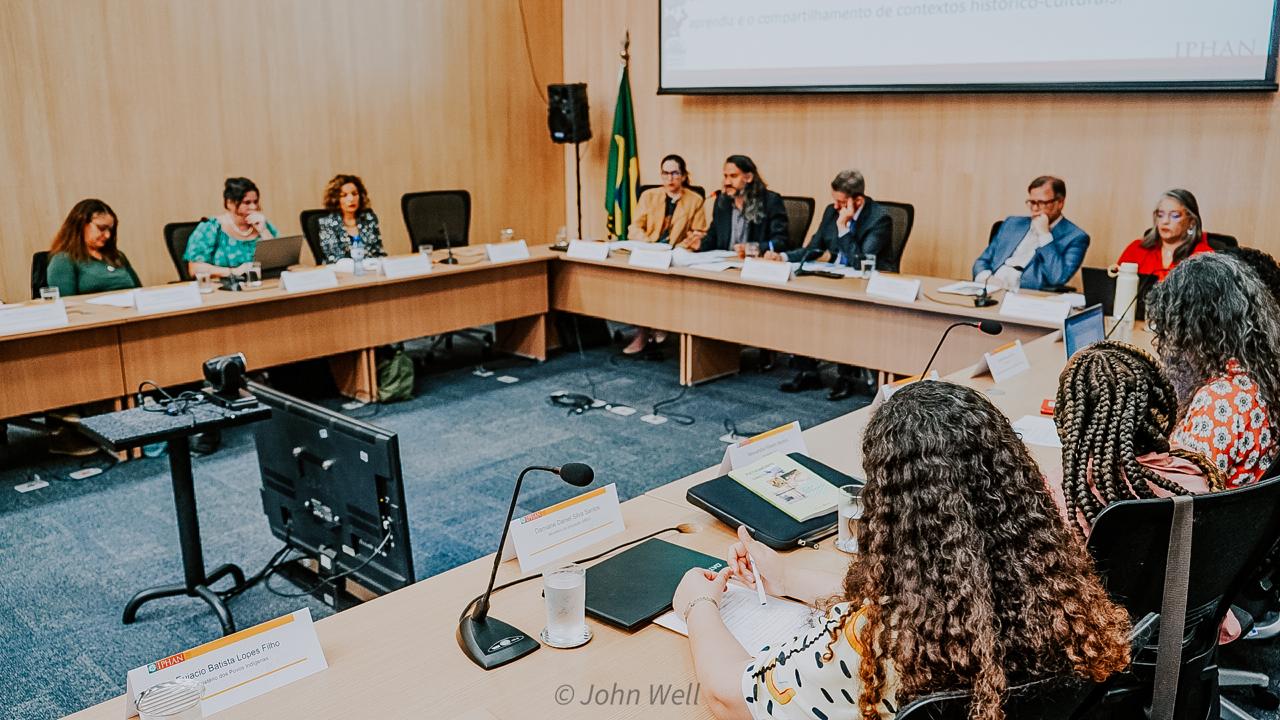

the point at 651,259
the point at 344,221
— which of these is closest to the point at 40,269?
the point at 344,221

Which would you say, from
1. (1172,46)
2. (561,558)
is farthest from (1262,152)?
(561,558)

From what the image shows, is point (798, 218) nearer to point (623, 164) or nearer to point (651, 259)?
point (651, 259)

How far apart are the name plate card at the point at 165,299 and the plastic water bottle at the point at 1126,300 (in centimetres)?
369

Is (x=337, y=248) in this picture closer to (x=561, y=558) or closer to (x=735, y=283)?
(x=735, y=283)

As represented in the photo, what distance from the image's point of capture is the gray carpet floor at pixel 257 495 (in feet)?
9.28

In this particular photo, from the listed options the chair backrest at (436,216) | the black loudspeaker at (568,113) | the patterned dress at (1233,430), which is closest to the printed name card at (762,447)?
the patterned dress at (1233,430)

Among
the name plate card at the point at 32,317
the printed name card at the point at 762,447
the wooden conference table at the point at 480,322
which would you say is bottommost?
the wooden conference table at the point at 480,322

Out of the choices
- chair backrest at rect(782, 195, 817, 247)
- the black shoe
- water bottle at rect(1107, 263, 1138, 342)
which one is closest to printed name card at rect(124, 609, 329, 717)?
water bottle at rect(1107, 263, 1138, 342)

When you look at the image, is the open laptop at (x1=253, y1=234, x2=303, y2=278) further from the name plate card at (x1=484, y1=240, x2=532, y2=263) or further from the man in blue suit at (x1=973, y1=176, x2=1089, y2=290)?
the man in blue suit at (x1=973, y1=176, x2=1089, y2=290)

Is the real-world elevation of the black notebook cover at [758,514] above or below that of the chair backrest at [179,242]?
below

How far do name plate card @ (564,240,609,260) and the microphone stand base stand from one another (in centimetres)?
417

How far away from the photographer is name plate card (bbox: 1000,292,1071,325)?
400cm

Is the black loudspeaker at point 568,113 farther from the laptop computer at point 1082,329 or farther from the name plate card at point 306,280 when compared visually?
the laptop computer at point 1082,329

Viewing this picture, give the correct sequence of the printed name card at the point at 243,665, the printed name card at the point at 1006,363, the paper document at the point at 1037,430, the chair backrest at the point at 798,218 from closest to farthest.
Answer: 1. the printed name card at the point at 243,665
2. the paper document at the point at 1037,430
3. the printed name card at the point at 1006,363
4. the chair backrest at the point at 798,218
